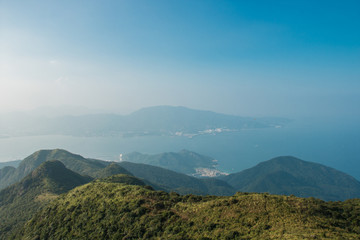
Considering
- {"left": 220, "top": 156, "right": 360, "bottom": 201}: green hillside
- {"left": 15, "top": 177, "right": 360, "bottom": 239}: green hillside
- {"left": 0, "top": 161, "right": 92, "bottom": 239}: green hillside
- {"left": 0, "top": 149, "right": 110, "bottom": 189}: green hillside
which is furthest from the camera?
{"left": 220, "top": 156, "right": 360, "bottom": 201}: green hillside

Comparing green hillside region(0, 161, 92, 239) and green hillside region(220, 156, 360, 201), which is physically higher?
green hillside region(0, 161, 92, 239)

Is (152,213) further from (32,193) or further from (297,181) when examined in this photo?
(297,181)

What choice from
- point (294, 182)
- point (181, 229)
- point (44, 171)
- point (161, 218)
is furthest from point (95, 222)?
point (294, 182)

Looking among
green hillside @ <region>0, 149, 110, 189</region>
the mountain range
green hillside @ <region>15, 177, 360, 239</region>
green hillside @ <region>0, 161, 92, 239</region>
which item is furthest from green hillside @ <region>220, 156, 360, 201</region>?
green hillside @ <region>15, 177, 360, 239</region>

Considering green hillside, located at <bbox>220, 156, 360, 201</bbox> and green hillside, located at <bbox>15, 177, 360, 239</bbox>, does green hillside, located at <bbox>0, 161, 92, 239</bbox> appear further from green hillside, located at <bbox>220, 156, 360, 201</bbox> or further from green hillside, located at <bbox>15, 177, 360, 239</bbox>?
green hillside, located at <bbox>220, 156, 360, 201</bbox>

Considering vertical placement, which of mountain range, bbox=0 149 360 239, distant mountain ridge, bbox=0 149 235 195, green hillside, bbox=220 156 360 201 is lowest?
green hillside, bbox=220 156 360 201

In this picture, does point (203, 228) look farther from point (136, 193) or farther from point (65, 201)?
point (65, 201)

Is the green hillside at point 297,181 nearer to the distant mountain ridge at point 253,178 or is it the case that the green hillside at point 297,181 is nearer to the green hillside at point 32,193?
the distant mountain ridge at point 253,178

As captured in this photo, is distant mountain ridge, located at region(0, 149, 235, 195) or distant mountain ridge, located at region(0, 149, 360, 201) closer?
distant mountain ridge, located at region(0, 149, 235, 195)
